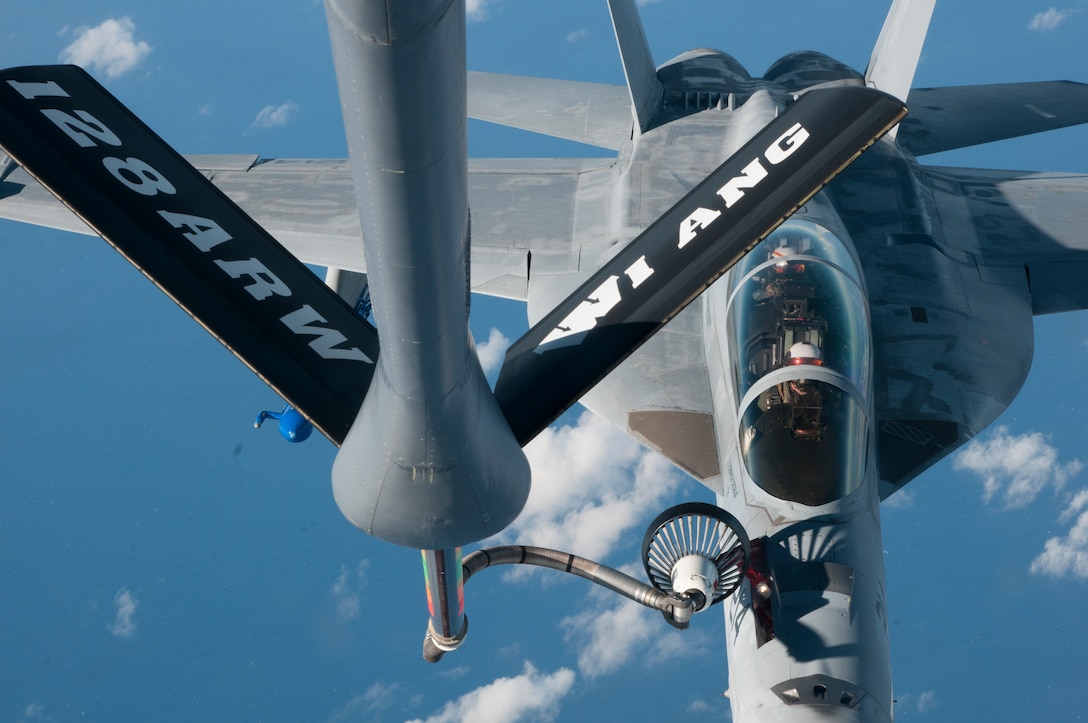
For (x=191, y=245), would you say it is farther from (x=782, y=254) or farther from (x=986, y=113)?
(x=986, y=113)

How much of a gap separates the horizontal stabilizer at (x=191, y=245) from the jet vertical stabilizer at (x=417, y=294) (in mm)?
→ 642

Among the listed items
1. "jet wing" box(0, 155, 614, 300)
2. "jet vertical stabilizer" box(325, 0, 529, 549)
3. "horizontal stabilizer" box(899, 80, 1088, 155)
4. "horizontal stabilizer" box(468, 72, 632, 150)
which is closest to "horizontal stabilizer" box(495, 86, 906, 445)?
"jet vertical stabilizer" box(325, 0, 529, 549)

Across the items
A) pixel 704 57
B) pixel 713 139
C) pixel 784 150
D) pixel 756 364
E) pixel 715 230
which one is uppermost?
pixel 704 57

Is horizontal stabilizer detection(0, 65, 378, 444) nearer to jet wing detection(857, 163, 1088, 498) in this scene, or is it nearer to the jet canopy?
the jet canopy

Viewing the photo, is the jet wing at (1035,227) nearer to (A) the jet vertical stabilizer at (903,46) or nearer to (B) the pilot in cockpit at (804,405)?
(A) the jet vertical stabilizer at (903,46)

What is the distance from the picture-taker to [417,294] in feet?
15.3

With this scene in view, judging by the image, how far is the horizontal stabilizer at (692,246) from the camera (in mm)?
6391

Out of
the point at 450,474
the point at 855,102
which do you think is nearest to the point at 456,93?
the point at 450,474

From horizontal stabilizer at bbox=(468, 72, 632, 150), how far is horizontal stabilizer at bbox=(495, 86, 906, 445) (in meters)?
10.5

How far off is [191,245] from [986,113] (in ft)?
48.0

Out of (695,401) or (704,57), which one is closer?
(695,401)

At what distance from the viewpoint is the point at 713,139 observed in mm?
16391

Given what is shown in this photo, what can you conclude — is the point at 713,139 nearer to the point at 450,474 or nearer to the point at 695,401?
the point at 695,401

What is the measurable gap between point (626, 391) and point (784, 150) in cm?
663
